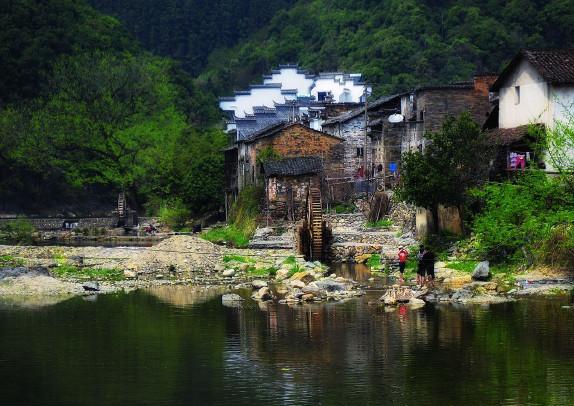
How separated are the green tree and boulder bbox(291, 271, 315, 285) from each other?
21.8 feet

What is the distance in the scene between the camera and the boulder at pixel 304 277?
46.3 meters

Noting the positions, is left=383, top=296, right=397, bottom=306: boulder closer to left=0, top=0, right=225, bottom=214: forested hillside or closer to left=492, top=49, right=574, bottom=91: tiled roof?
left=492, top=49, right=574, bottom=91: tiled roof

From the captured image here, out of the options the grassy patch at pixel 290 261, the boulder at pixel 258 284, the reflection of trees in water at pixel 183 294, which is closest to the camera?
the reflection of trees in water at pixel 183 294

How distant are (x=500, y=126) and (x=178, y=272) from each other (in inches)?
661

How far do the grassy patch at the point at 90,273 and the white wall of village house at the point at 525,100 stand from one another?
747 inches

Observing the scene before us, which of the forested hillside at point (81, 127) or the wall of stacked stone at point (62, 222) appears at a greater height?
the forested hillside at point (81, 127)

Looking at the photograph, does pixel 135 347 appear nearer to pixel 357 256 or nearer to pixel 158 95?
pixel 357 256

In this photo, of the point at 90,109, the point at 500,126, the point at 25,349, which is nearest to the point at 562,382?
the point at 25,349

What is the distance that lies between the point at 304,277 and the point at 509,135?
42.9ft

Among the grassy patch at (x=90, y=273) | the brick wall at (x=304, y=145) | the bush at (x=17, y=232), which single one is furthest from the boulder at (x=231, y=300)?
the bush at (x=17, y=232)

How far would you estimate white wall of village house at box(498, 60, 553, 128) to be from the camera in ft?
173

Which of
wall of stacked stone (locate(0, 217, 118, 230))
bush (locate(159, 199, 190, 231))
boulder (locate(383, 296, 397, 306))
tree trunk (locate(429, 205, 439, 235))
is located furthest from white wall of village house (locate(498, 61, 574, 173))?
wall of stacked stone (locate(0, 217, 118, 230))

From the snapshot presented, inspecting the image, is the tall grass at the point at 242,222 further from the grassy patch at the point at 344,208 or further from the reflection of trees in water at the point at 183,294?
the reflection of trees in water at the point at 183,294

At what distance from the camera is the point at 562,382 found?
28094mm
